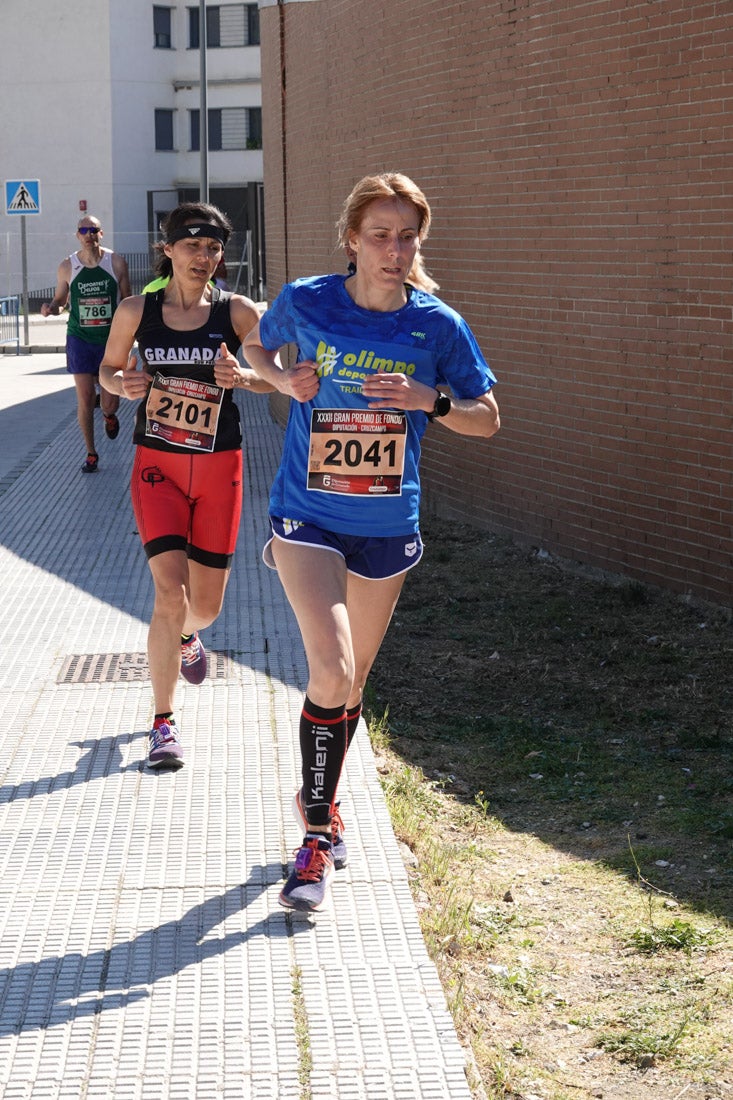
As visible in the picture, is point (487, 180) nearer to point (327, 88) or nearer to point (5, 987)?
point (327, 88)

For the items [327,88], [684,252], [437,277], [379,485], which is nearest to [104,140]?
[327,88]

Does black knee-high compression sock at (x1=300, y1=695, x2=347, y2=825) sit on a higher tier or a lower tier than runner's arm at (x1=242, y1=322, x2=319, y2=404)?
lower

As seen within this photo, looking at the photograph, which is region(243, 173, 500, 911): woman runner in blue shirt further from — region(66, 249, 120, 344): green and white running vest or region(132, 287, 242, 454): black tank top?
region(66, 249, 120, 344): green and white running vest

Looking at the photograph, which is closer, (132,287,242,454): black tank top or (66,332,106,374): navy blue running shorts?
(132,287,242,454): black tank top

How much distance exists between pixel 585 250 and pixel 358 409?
5168 mm

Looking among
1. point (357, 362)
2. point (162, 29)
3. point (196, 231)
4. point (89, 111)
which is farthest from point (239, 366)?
point (162, 29)

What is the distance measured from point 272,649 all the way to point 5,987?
139 inches

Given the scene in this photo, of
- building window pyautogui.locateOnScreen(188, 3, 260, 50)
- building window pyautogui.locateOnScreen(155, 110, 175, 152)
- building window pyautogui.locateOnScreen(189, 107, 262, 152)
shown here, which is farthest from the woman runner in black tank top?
building window pyautogui.locateOnScreen(188, 3, 260, 50)

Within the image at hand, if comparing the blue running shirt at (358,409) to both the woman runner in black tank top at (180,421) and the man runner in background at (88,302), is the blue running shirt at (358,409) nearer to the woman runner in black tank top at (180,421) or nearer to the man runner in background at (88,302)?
the woman runner in black tank top at (180,421)

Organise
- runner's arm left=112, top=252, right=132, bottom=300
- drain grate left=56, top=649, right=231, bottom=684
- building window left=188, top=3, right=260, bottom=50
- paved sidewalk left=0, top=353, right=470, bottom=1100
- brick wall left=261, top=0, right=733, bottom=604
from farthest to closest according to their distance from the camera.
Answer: building window left=188, top=3, right=260, bottom=50 → runner's arm left=112, top=252, right=132, bottom=300 → brick wall left=261, top=0, right=733, bottom=604 → drain grate left=56, top=649, right=231, bottom=684 → paved sidewalk left=0, top=353, right=470, bottom=1100

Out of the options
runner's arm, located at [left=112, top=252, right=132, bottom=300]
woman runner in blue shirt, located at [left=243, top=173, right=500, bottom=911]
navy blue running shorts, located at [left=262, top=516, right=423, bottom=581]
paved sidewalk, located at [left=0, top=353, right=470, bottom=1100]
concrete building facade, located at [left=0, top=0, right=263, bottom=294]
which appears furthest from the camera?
concrete building facade, located at [left=0, top=0, right=263, bottom=294]

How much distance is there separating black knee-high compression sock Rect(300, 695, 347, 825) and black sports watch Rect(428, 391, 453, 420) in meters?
0.91

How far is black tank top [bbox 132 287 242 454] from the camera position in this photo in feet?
18.8

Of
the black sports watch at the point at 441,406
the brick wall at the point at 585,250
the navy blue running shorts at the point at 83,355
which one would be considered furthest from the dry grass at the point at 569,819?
the navy blue running shorts at the point at 83,355
